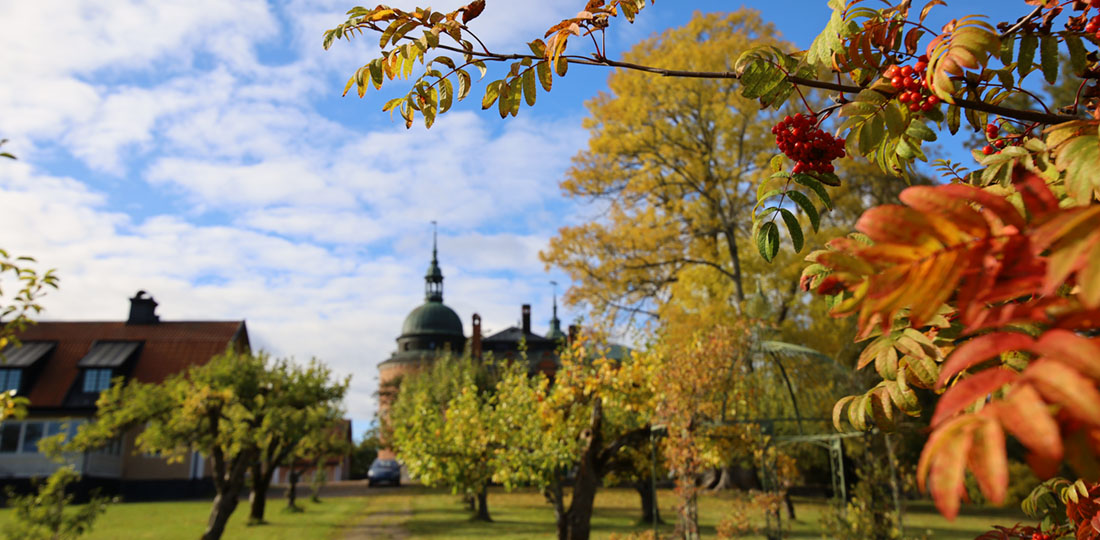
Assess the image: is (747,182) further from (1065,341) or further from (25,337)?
(25,337)

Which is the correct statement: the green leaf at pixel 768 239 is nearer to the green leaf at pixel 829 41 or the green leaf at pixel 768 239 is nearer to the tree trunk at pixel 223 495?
the green leaf at pixel 829 41

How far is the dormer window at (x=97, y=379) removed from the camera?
2530 centimetres

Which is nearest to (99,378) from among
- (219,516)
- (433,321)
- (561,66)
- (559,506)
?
(219,516)

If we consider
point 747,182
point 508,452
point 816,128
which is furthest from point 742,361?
point 816,128

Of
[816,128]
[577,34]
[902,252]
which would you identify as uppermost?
[577,34]

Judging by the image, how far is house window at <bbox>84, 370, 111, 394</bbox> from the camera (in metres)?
25.2

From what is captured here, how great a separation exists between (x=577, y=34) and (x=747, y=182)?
46.7ft

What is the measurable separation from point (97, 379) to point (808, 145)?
29.8 meters

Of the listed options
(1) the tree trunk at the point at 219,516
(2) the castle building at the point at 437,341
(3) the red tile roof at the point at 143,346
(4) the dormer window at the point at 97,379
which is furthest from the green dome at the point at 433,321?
(1) the tree trunk at the point at 219,516

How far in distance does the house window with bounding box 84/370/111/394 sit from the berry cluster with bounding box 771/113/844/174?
96.3 feet

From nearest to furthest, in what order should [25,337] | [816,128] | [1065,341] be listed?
1. [1065,341]
2. [816,128]
3. [25,337]

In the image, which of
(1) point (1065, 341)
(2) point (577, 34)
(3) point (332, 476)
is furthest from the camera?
(3) point (332, 476)

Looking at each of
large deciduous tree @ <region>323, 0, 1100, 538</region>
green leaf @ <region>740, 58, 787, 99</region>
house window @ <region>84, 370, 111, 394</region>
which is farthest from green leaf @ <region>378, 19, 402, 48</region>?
house window @ <region>84, 370, 111, 394</region>

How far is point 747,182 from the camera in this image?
596 inches
